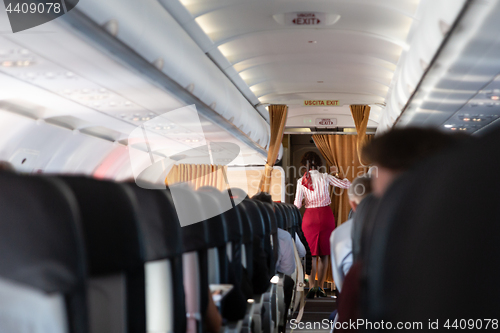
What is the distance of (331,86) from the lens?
8.53 m

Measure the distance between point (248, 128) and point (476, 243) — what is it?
7.71 m

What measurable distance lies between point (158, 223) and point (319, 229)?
282 inches

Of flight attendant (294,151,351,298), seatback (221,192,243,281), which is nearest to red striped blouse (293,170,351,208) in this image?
flight attendant (294,151,351,298)

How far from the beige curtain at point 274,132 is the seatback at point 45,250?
9092 millimetres

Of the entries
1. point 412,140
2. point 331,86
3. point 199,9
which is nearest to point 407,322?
point 412,140

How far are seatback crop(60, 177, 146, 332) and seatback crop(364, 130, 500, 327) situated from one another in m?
0.80

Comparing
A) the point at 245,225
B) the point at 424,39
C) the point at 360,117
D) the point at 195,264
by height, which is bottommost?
the point at 195,264

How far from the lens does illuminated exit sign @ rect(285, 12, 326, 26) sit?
16.7 feet

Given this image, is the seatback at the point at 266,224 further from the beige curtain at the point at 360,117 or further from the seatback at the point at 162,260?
the beige curtain at the point at 360,117

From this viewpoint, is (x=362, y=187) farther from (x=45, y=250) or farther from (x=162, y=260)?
(x=45, y=250)

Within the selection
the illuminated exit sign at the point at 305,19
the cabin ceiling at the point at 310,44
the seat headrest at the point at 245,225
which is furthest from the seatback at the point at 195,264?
the illuminated exit sign at the point at 305,19

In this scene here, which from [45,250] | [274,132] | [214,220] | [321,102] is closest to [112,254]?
[45,250]

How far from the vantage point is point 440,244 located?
456 millimetres

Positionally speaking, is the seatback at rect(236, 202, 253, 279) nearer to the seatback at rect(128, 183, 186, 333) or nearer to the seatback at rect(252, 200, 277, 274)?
the seatback at rect(252, 200, 277, 274)
